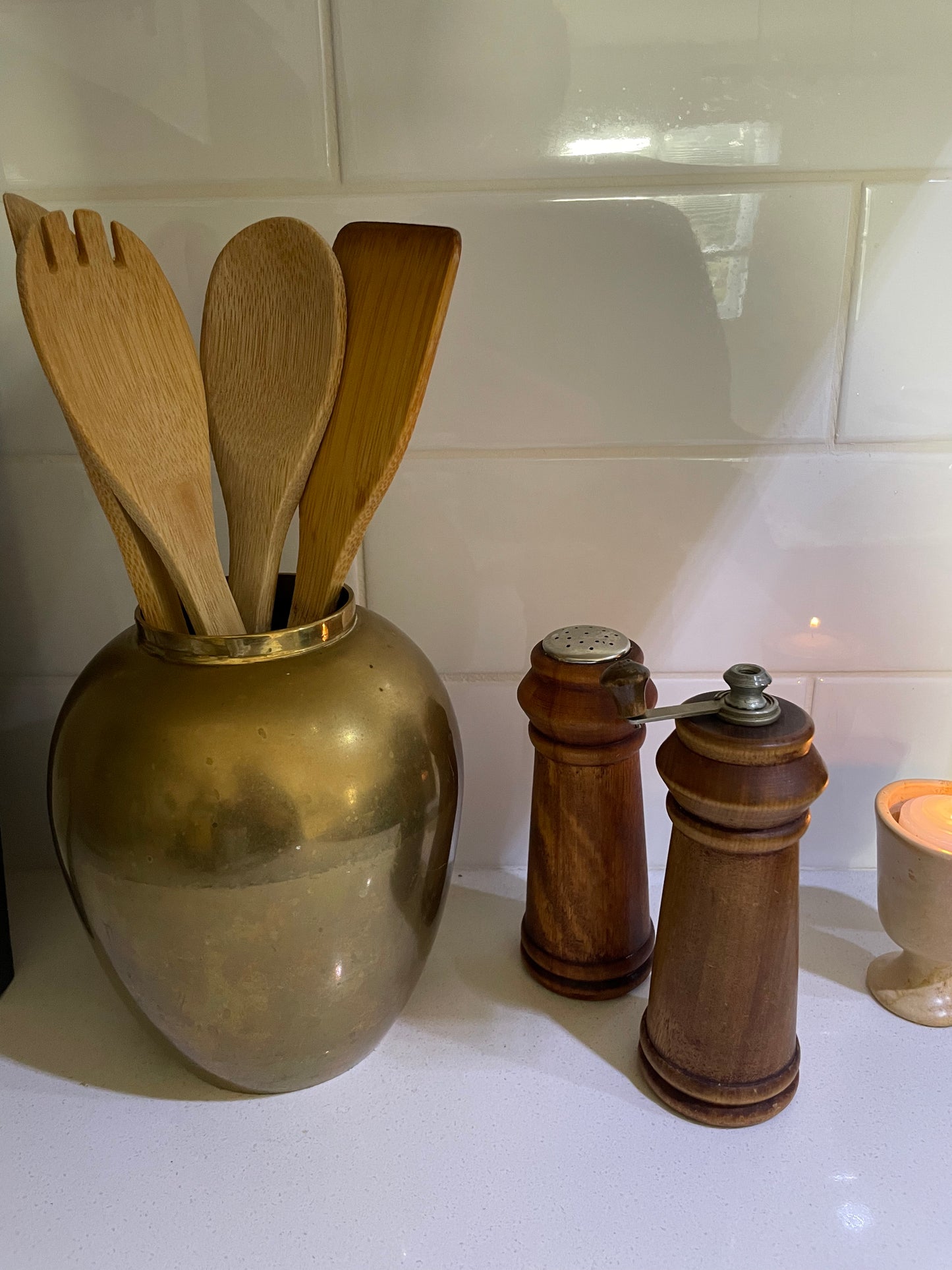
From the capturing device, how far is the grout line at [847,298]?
53 cm

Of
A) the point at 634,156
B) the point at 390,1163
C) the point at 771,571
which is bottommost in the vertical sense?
the point at 390,1163

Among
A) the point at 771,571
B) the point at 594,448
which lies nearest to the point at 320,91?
the point at 594,448

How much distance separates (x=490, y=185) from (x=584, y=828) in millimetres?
354

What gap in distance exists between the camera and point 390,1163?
45 cm

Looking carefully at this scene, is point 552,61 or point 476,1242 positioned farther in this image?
point 552,61

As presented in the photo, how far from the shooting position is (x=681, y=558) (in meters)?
0.60

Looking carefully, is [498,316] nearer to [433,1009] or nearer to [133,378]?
[133,378]

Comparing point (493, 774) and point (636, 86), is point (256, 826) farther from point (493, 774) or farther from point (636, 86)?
point (636, 86)

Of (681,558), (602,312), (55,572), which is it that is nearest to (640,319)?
(602,312)

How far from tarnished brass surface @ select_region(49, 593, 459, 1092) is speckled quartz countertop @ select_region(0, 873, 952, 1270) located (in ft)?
0.14

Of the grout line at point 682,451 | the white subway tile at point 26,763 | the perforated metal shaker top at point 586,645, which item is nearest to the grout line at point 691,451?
the grout line at point 682,451

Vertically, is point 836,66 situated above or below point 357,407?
above

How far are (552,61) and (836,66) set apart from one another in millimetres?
149

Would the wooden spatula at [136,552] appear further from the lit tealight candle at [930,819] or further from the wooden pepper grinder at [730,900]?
the lit tealight candle at [930,819]
